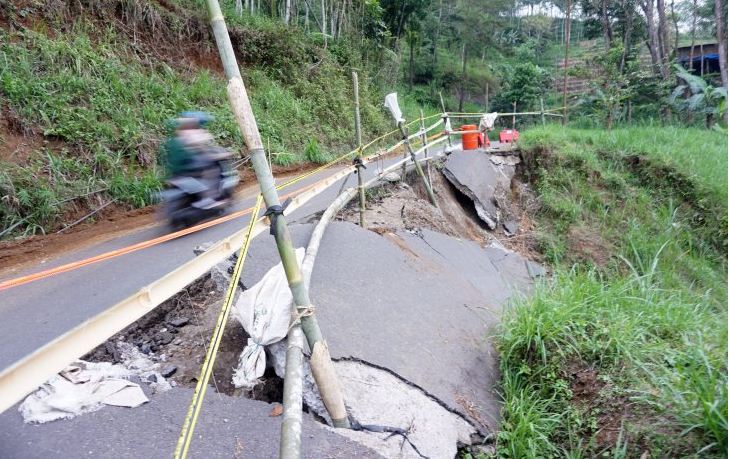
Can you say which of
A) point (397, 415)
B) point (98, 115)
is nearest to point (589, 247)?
point (397, 415)

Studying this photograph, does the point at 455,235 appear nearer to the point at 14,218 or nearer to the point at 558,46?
the point at 14,218

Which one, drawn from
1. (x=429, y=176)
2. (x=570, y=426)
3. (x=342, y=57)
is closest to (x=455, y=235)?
(x=429, y=176)

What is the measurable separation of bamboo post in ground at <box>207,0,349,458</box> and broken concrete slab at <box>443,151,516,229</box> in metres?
6.96

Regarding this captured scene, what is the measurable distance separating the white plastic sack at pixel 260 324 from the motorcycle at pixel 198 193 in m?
2.67

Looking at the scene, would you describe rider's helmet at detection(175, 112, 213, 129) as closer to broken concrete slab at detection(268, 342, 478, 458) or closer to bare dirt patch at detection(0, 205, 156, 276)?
bare dirt patch at detection(0, 205, 156, 276)

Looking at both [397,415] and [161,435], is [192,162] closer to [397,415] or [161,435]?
[161,435]

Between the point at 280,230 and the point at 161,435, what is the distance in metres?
1.13

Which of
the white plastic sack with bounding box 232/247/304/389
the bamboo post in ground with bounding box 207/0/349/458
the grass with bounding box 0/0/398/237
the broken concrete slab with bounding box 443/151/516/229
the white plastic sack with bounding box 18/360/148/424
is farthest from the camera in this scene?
the broken concrete slab with bounding box 443/151/516/229

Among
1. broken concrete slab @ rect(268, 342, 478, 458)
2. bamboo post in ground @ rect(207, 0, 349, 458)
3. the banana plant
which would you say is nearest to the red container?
the banana plant

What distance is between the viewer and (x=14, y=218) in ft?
19.4

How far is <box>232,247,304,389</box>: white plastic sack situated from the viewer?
2.80m

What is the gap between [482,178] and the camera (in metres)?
9.70

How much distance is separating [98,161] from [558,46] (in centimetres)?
4611

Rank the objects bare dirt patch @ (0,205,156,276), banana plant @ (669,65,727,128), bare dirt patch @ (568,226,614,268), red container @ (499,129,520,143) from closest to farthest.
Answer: bare dirt patch @ (0,205,156,276), bare dirt patch @ (568,226,614,268), red container @ (499,129,520,143), banana plant @ (669,65,727,128)
